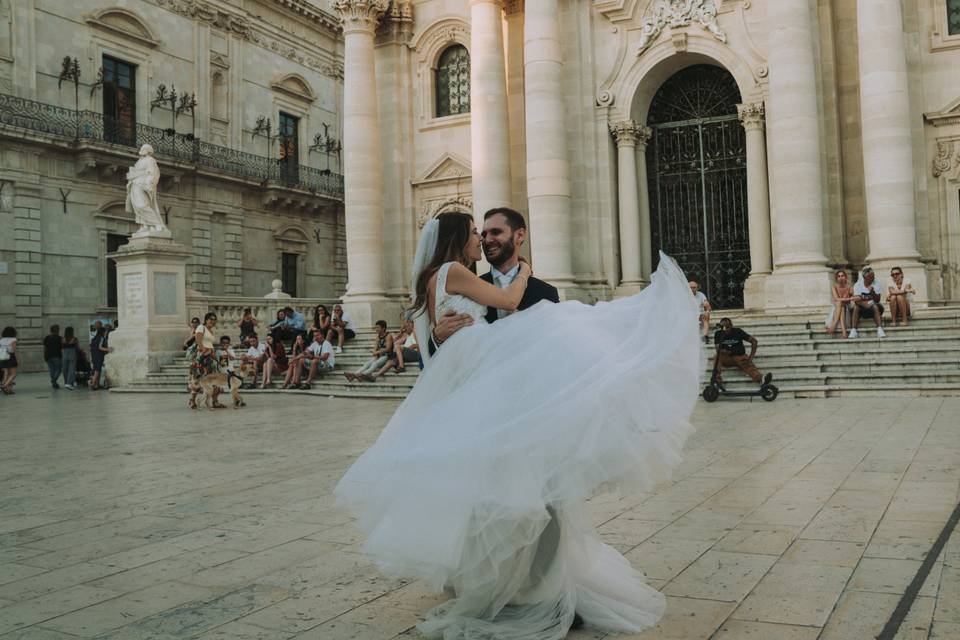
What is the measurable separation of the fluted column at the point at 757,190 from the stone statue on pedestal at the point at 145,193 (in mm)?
13496

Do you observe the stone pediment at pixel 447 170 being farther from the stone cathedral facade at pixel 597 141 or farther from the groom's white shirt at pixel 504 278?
the groom's white shirt at pixel 504 278

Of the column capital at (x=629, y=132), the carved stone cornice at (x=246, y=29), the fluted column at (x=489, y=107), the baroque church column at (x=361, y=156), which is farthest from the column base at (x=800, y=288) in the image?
the carved stone cornice at (x=246, y=29)

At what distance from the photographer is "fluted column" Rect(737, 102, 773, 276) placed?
18578mm

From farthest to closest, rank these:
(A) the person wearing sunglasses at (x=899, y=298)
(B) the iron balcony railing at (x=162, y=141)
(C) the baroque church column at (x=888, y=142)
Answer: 1. (B) the iron balcony railing at (x=162, y=141)
2. (C) the baroque church column at (x=888, y=142)
3. (A) the person wearing sunglasses at (x=899, y=298)

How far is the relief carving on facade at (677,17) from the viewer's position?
62.4 ft

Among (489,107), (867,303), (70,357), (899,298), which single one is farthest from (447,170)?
(899,298)

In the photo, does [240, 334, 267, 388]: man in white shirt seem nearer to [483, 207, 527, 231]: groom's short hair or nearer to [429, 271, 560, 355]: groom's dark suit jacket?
[429, 271, 560, 355]: groom's dark suit jacket

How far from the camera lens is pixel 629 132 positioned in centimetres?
2005

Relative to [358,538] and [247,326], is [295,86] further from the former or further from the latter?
[358,538]

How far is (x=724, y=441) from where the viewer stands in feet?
28.1

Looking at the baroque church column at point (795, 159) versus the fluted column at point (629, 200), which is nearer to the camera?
the baroque church column at point (795, 159)

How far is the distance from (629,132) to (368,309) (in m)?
8.04

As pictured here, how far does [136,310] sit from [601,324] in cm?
1845

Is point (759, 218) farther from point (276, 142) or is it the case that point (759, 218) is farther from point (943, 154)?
point (276, 142)
